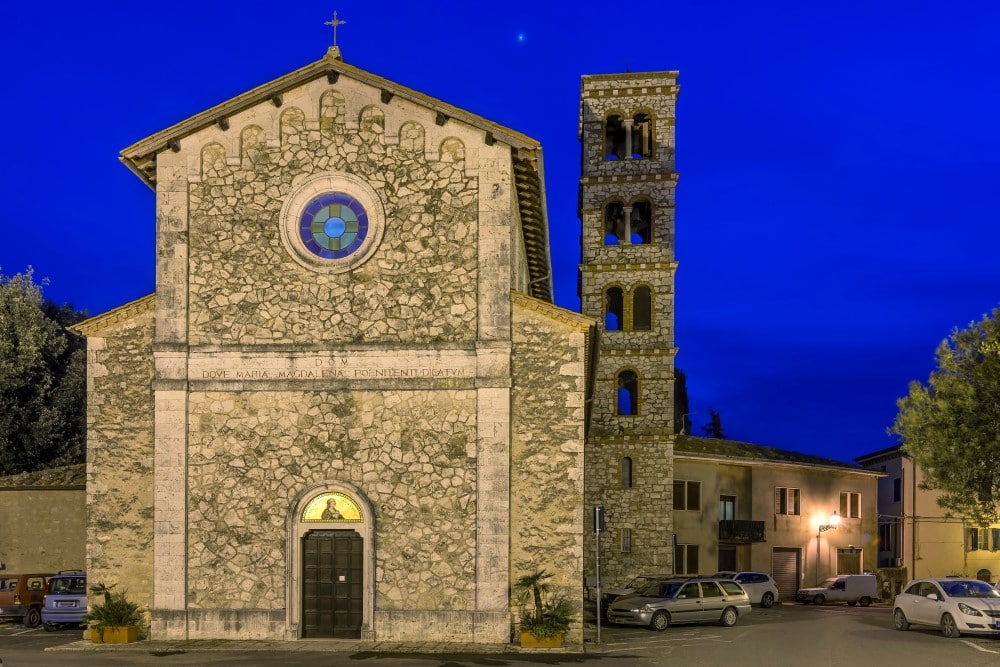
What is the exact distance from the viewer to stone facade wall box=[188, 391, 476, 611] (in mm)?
18203

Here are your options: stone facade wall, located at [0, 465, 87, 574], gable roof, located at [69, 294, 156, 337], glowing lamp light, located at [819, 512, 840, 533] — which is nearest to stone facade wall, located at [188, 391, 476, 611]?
gable roof, located at [69, 294, 156, 337]

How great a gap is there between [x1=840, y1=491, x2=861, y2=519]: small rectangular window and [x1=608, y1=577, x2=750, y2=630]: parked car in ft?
73.8

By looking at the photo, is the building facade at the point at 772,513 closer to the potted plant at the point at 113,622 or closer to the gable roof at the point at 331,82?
the gable roof at the point at 331,82

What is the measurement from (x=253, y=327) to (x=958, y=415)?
1662 cm

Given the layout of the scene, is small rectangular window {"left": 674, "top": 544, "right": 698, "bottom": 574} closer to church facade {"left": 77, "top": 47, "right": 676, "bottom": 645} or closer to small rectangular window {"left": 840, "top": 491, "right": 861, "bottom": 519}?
small rectangular window {"left": 840, "top": 491, "right": 861, "bottom": 519}

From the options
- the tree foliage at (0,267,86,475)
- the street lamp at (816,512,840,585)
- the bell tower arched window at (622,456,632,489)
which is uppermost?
the tree foliage at (0,267,86,475)

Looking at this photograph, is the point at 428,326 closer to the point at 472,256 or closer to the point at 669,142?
the point at 472,256

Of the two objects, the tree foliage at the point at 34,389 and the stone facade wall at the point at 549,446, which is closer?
the stone facade wall at the point at 549,446

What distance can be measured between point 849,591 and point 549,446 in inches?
948

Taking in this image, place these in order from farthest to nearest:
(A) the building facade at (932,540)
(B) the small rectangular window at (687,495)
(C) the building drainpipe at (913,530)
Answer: (A) the building facade at (932,540) < (C) the building drainpipe at (913,530) < (B) the small rectangular window at (687,495)

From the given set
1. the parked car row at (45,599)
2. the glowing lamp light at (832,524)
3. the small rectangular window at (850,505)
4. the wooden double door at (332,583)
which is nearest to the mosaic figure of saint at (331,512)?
the wooden double door at (332,583)

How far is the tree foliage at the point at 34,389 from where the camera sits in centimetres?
3556

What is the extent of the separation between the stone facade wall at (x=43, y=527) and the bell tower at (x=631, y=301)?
16.3 metres

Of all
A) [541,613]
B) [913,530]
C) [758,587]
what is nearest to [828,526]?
[913,530]
